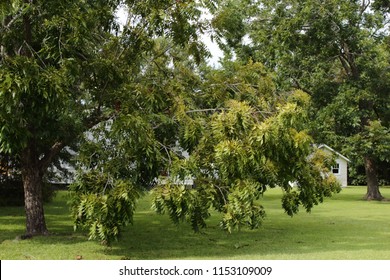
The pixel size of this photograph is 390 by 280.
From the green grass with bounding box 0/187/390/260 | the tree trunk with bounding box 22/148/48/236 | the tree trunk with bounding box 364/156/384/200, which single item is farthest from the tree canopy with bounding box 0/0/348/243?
the tree trunk with bounding box 364/156/384/200

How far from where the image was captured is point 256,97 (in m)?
12.3

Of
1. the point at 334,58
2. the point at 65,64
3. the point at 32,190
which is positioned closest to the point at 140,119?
the point at 65,64

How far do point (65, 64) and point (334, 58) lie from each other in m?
20.1

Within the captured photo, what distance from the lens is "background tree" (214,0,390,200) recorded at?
83.6 feet

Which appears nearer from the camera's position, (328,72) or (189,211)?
(189,211)

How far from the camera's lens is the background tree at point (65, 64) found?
9.38 m

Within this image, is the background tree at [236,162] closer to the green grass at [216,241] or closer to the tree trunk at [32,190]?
the green grass at [216,241]

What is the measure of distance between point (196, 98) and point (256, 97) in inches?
64.0

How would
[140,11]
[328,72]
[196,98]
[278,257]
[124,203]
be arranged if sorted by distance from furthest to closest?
[328,72]
[196,98]
[140,11]
[278,257]
[124,203]

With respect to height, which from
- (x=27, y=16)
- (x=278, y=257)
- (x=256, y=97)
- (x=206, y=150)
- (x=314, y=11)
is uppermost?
(x=314, y=11)

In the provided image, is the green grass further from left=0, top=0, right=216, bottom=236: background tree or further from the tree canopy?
left=0, top=0, right=216, bottom=236: background tree

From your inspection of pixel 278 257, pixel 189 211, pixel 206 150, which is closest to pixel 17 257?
pixel 189 211

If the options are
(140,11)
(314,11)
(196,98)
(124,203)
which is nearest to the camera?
(124,203)

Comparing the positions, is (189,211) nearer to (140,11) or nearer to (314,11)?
(140,11)
